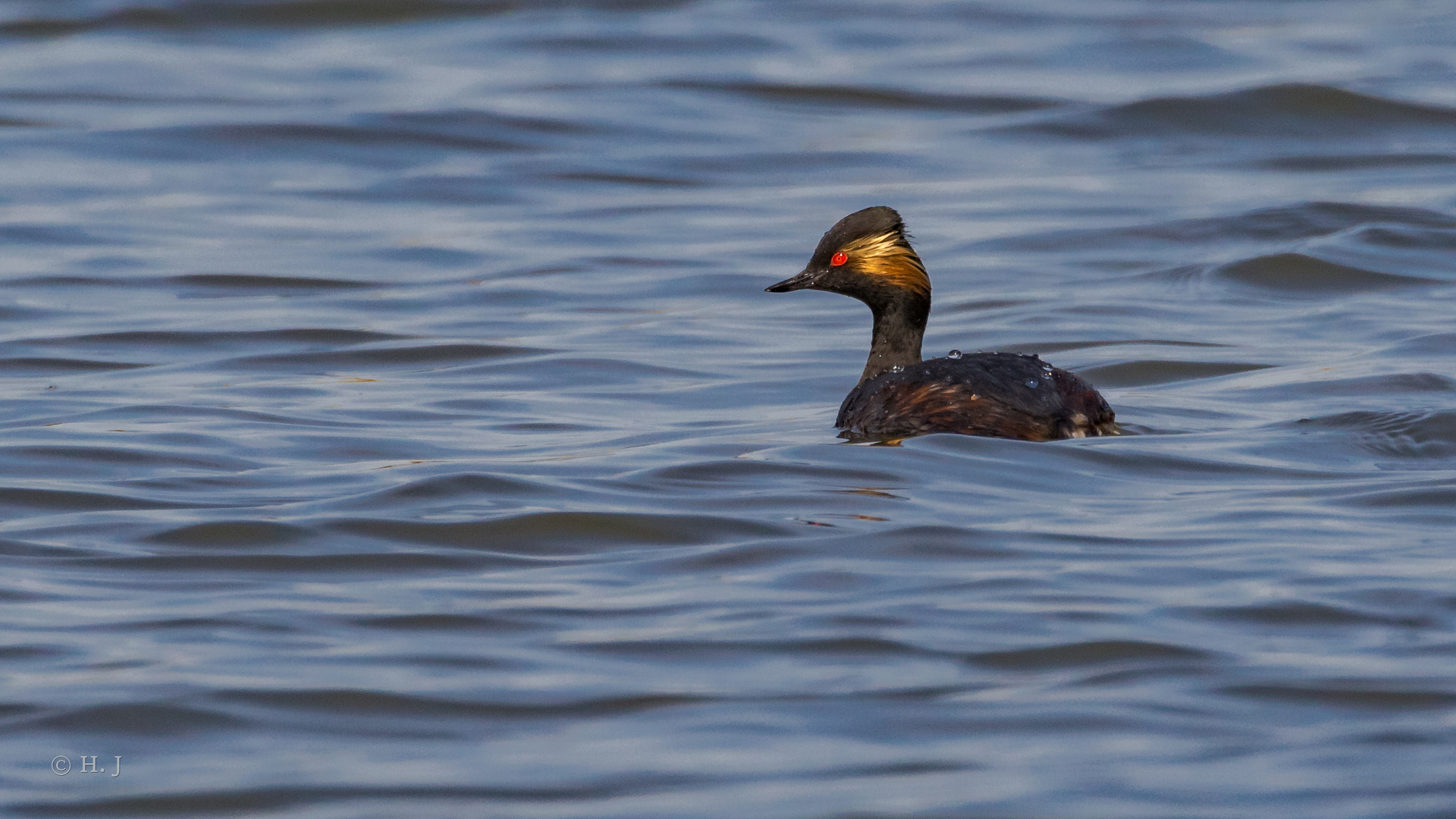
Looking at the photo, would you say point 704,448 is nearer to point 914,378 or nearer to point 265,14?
point 914,378

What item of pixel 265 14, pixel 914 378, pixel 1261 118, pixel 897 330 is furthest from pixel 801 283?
pixel 265 14

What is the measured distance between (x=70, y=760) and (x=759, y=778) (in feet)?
5.28

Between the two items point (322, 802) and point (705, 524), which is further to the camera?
point (705, 524)

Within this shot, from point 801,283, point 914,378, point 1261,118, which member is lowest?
point 914,378

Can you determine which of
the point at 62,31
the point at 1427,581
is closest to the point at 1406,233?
the point at 1427,581

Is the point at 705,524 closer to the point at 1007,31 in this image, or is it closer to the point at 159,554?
the point at 159,554

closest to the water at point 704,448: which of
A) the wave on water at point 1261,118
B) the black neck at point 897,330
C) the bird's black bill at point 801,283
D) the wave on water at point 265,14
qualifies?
the wave on water at point 1261,118

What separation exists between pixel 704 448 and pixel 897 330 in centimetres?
123

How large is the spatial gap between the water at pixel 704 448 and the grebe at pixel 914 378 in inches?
6.0

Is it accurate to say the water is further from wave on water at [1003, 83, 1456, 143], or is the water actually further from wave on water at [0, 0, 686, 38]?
wave on water at [0, 0, 686, 38]

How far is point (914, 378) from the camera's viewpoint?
28.2 feet

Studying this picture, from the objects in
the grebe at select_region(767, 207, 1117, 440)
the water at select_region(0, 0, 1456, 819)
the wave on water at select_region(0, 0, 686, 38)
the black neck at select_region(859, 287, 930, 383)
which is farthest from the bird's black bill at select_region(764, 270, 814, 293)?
the wave on water at select_region(0, 0, 686, 38)

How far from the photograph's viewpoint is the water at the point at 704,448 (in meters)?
5.17

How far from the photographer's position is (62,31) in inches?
850
